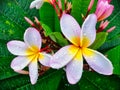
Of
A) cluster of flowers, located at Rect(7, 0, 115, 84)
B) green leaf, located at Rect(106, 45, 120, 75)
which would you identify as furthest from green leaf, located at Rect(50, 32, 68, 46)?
green leaf, located at Rect(106, 45, 120, 75)

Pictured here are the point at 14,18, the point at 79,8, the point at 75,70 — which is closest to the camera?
the point at 75,70

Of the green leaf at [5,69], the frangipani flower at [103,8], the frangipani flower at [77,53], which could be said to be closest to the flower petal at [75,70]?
the frangipani flower at [77,53]

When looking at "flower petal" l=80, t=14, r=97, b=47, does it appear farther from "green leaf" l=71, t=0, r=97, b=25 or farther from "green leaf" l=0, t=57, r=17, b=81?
"green leaf" l=0, t=57, r=17, b=81

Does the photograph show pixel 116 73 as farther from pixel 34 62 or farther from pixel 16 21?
pixel 16 21

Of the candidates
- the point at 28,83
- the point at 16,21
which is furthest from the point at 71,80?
the point at 16,21

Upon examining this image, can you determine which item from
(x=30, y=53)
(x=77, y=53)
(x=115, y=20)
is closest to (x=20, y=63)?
(x=30, y=53)

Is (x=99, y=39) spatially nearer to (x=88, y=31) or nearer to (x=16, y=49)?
(x=88, y=31)

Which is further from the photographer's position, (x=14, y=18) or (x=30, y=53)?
(x=14, y=18)
